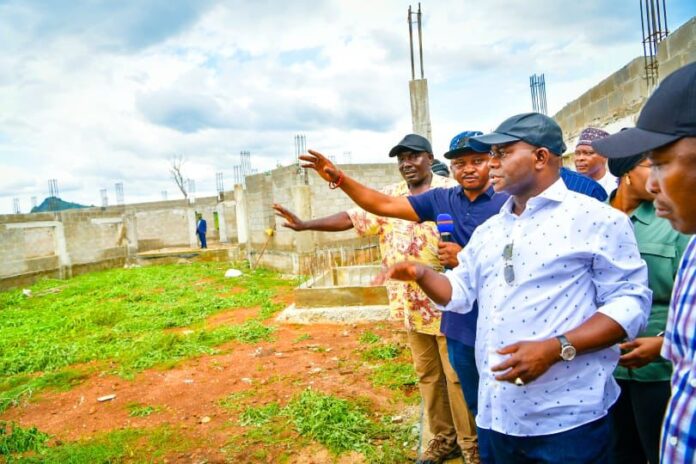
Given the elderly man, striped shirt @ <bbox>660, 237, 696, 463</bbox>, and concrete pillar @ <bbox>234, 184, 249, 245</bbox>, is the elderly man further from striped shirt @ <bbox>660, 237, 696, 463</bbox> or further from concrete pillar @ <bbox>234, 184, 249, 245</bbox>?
concrete pillar @ <bbox>234, 184, 249, 245</bbox>

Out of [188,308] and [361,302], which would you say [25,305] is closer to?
[188,308]

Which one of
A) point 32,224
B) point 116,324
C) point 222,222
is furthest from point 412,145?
point 222,222

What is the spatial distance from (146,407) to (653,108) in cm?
519

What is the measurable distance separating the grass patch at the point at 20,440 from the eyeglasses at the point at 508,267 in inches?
179

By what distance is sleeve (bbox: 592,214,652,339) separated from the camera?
1.51 m

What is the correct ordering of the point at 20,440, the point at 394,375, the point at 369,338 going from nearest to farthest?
the point at 20,440, the point at 394,375, the point at 369,338

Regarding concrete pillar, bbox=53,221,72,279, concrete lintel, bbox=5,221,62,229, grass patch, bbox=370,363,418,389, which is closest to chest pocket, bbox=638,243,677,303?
grass patch, bbox=370,363,418,389

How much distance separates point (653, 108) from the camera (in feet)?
3.69

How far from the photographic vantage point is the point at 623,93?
550 cm

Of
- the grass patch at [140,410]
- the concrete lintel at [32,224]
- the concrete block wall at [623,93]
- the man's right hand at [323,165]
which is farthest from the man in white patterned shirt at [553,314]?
the concrete lintel at [32,224]

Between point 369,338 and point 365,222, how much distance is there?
3159 millimetres

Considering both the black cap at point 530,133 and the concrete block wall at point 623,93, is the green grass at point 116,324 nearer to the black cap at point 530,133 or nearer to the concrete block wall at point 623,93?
the black cap at point 530,133

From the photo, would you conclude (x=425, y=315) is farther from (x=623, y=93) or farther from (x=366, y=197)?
(x=623, y=93)

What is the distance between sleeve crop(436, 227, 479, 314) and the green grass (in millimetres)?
5317
